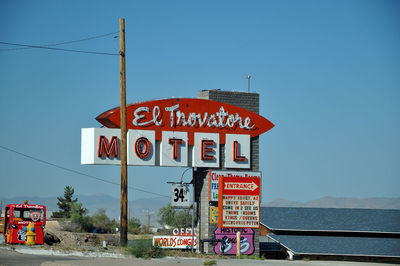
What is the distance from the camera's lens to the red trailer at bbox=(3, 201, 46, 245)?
34.8 meters

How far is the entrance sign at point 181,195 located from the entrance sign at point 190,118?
2.63 meters

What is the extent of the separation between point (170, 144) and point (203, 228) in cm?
533

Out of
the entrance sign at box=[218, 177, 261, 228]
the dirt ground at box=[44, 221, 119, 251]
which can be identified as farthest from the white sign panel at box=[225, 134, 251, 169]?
the dirt ground at box=[44, 221, 119, 251]

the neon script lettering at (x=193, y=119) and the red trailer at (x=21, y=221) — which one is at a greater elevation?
the neon script lettering at (x=193, y=119)

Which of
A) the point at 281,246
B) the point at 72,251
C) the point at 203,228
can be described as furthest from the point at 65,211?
the point at 72,251

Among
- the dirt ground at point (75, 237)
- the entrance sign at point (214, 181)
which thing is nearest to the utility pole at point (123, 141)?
the entrance sign at point (214, 181)

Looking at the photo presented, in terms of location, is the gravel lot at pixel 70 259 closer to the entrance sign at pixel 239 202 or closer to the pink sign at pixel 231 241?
the entrance sign at pixel 239 202

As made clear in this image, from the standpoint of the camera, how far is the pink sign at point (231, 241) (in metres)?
41.2

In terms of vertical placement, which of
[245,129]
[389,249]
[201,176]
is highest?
[245,129]

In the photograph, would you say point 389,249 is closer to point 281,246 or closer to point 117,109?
point 281,246

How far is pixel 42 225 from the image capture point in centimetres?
3622

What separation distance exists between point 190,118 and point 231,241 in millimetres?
7444

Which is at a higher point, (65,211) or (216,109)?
(216,109)

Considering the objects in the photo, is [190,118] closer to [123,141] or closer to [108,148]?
[108,148]
